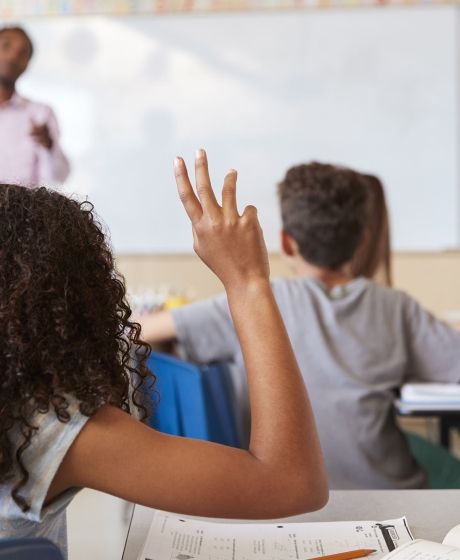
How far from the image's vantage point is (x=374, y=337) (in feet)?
5.72

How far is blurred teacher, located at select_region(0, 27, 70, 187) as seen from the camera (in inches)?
134

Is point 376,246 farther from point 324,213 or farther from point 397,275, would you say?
point 397,275

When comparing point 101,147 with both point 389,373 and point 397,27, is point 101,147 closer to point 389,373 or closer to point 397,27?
point 397,27

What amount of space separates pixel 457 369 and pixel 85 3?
2989 millimetres

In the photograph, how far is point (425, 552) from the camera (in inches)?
28.9

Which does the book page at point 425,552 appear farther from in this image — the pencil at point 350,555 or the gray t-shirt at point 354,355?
the gray t-shirt at point 354,355

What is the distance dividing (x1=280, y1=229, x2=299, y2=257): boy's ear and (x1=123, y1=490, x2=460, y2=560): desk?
0.91m

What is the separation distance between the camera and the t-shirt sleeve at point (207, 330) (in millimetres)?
1768

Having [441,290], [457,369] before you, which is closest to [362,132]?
[441,290]

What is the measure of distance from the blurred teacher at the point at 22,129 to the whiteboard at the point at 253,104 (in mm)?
232

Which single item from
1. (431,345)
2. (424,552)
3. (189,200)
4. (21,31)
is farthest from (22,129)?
(424,552)

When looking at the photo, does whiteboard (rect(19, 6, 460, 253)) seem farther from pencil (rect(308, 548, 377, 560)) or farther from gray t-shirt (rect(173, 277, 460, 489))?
pencil (rect(308, 548, 377, 560))

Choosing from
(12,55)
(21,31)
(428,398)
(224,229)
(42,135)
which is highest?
(21,31)

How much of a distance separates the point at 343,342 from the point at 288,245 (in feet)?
0.95
